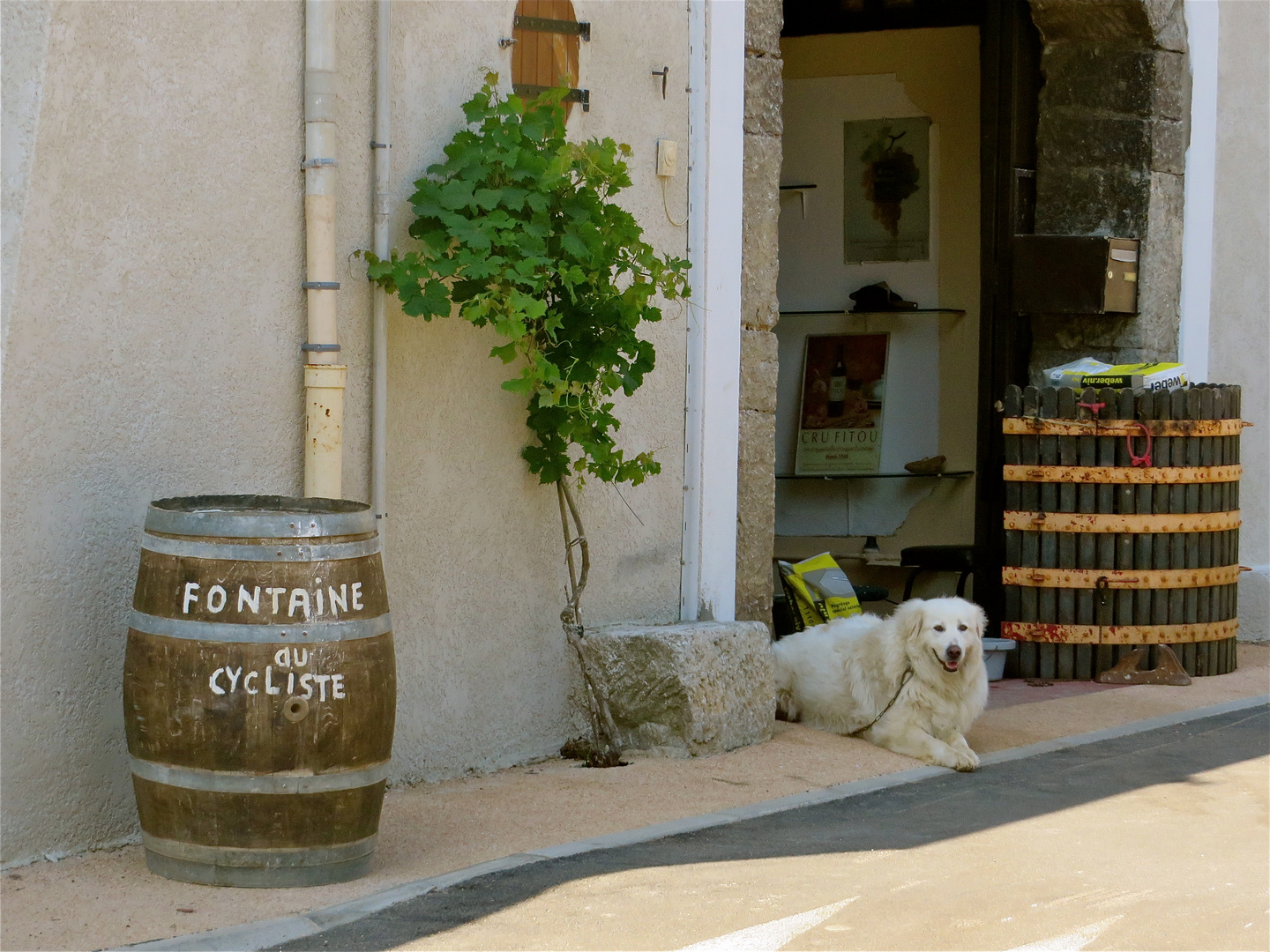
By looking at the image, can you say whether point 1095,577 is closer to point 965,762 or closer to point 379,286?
point 965,762

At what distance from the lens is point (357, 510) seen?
4.16 metres

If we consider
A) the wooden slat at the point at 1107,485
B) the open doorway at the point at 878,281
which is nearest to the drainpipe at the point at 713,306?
the wooden slat at the point at 1107,485

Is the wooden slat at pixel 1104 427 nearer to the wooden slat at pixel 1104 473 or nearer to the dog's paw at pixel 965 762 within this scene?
the wooden slat at pixel 1104 473

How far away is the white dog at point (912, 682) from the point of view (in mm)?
6121

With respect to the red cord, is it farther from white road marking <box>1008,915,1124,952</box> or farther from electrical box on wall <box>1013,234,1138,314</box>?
white road marking <box>1008,915,1124,952</box>

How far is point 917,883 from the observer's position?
4277 mm

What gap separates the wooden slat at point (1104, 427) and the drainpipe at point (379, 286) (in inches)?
158

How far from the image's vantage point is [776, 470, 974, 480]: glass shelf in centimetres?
1087

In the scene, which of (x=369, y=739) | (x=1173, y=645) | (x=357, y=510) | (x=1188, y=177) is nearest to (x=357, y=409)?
(x=357, y=510)

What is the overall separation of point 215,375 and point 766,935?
236 centimetres

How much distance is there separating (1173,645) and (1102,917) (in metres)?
4.52

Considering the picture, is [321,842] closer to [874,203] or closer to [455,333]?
[455,333]

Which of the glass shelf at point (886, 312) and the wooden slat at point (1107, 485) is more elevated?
the glass shelf at point (886, 312)

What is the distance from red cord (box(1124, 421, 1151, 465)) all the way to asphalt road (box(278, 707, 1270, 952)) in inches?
98.0
